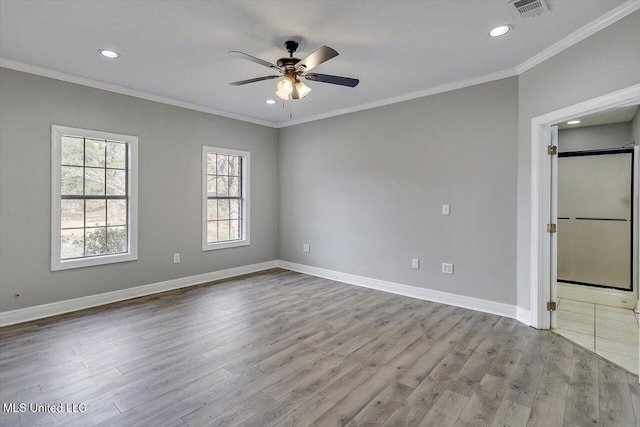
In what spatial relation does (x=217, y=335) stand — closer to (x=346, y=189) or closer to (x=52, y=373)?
(x=52, y=373)

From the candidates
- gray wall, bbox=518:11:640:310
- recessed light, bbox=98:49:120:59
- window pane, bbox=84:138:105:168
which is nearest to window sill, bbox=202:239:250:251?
window pane, bbox=84:138:105:168

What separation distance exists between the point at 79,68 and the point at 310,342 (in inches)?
154

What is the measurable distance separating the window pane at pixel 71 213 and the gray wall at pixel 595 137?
6740 millimetres

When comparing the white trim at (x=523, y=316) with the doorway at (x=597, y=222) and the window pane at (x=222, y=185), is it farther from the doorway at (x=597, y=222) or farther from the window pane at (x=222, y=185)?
the window pane at (x=222, y=185)

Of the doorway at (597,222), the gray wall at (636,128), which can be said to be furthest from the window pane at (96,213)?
the gray wall at (636,128)

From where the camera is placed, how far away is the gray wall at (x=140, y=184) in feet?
11.4

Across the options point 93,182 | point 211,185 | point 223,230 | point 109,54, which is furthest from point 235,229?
point 109,54

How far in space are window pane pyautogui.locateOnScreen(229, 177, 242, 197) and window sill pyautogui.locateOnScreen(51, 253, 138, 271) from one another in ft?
6.19

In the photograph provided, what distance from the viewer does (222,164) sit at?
556 centimetres

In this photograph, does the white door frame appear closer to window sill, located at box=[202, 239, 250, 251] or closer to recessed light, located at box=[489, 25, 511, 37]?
recessed light, located at box=[489, 25, 511, 37]

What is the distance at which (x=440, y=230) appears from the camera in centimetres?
420

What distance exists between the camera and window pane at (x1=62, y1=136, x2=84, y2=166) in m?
3.88

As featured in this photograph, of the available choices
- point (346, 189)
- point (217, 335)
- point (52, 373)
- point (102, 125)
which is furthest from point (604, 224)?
point (102, 125)

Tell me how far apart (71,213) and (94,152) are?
0.82 m
